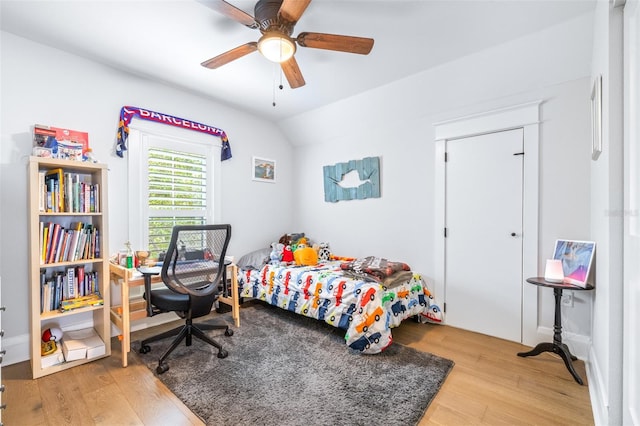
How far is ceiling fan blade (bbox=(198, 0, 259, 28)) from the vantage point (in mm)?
1601

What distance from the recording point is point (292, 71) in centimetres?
221

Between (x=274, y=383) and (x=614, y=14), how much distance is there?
9.37 feet

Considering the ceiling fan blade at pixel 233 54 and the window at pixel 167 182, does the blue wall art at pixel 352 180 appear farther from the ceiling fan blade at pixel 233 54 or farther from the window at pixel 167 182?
the ceiling fan blade at pixel 233 54

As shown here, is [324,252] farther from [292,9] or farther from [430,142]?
[292,9]

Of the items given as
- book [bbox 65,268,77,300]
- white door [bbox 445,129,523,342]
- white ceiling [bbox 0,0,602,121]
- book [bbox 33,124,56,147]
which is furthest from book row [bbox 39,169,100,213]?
white door [bbox 445,129,523,342]

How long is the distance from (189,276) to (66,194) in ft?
3.83

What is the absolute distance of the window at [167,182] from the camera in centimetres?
294

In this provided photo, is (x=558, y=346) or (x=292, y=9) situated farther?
(x=558, y=346)

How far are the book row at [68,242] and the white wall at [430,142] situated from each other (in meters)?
2.72

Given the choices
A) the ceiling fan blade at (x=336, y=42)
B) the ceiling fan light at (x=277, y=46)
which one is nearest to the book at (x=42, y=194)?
the ceiling fan light at (x=277, y=46)

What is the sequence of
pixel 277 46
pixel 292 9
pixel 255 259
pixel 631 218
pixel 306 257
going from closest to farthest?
pixel 631 218 < pixel 292 9 < pixel 277 46 < pixel 306 257 < pixel 255 259

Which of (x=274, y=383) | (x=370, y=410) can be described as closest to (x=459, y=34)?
(x=370, y=410)

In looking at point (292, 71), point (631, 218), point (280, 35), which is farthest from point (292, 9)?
point (631, 218)

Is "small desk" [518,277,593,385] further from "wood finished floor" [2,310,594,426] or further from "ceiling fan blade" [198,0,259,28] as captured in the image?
"ceiling fan blade" [198,0,259,28]
